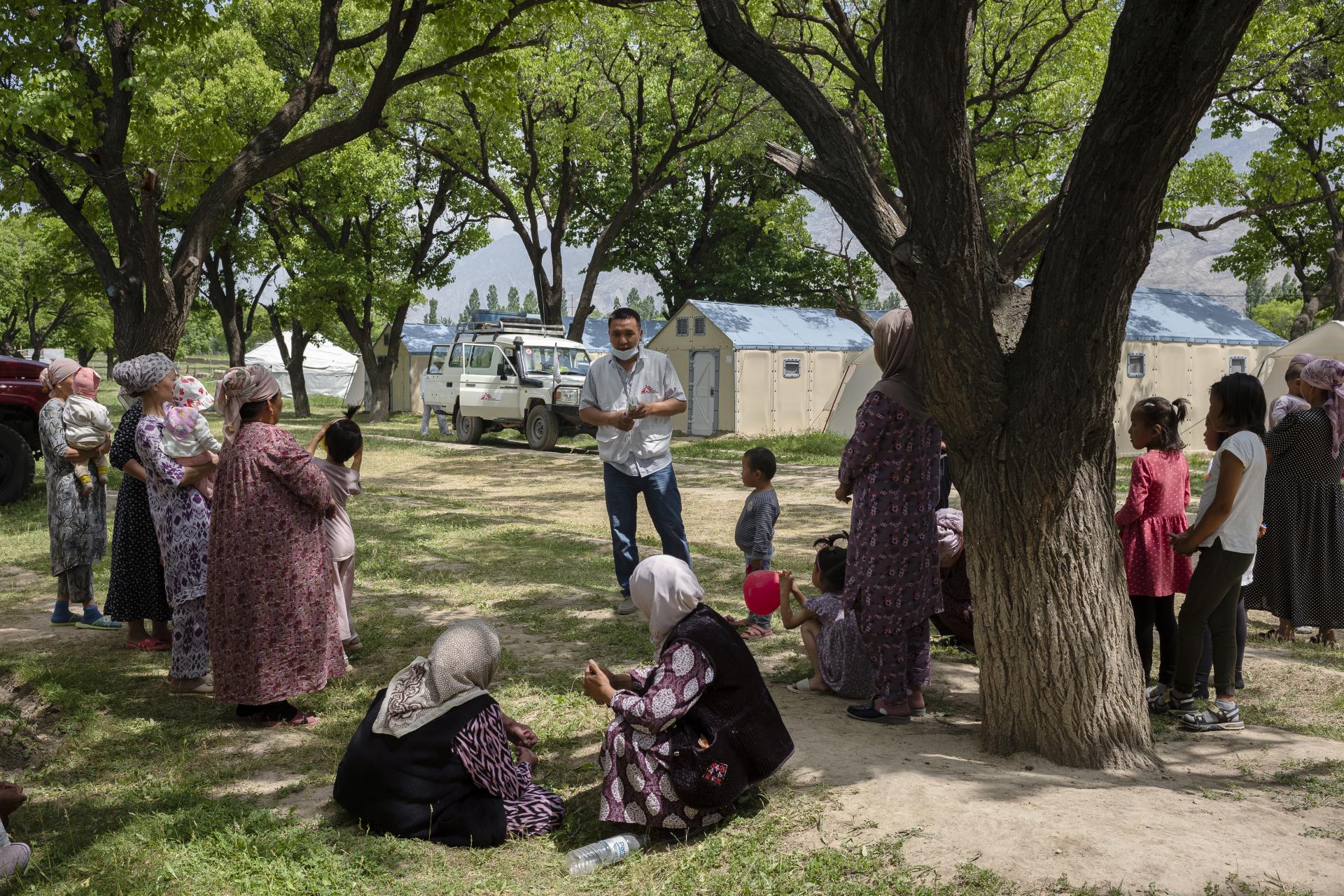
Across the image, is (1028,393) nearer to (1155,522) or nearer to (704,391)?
(1155,522)

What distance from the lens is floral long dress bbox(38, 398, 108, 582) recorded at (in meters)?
6.71

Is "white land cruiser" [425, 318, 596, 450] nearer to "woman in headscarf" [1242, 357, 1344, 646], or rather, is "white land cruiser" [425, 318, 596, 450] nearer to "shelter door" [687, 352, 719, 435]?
"shelter door" [687, 352, 719, 435]

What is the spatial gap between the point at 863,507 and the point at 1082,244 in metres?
1.42

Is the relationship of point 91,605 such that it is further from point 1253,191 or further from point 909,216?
point 1253,191

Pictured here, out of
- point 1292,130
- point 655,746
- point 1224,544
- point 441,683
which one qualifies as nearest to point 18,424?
point 441,683

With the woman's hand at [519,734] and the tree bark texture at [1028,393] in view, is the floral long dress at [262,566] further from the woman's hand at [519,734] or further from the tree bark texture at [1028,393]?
the tree bark texture at [1028,393]

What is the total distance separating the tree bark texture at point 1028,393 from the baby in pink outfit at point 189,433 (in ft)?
11.5

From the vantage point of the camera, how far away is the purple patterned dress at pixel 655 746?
3.46 metres

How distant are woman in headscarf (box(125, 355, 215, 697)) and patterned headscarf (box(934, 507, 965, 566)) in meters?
3.77

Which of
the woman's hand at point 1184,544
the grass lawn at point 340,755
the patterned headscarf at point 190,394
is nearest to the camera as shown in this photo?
the grass lawn at point 340,755

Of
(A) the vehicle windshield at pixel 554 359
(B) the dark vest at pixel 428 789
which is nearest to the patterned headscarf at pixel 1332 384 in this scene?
(B) the dark vest at pixel 428 789

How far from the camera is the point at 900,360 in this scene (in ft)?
14.5

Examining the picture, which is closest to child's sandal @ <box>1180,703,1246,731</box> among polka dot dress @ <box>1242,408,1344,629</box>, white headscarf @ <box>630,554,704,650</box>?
polka dot dress @ <box>1242,408,1344,629</box>

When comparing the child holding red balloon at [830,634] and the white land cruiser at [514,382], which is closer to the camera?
the child holding red balloon at [830,634]
